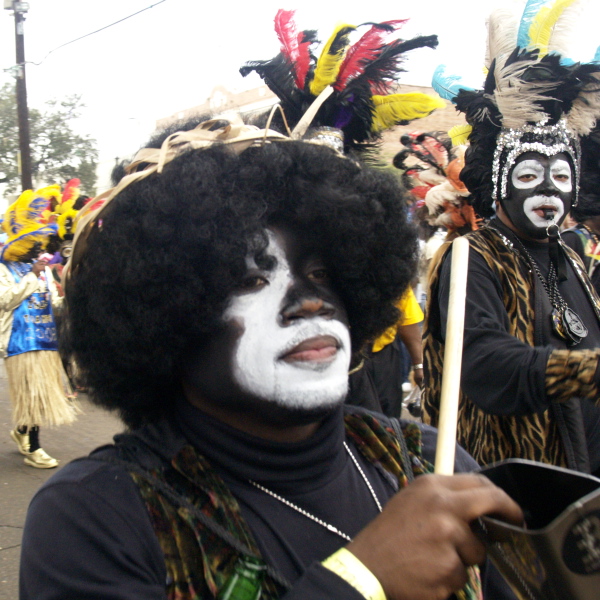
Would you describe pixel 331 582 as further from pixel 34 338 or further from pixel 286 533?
pixel 34 338

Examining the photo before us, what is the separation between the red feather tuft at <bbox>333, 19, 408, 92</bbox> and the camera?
2.02 metres

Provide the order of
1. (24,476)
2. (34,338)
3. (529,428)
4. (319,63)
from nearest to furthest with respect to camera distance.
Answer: (319,63) → (529,428) → (24,476) → (34,338)

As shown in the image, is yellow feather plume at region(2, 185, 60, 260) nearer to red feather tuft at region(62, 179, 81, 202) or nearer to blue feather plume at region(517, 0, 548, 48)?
red feather tuft at region(62, 179, 81, 202)

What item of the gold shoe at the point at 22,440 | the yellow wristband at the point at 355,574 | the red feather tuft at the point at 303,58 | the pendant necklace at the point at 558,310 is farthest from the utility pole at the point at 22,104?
the yellow wristband at the point at 355,574

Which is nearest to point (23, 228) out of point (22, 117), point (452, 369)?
point (452, 369)

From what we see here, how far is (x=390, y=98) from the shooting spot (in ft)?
6.86

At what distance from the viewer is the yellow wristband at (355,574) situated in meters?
1.04

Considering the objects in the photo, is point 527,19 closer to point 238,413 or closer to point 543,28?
point 543,28

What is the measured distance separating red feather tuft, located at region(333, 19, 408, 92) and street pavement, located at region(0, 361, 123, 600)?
1.38 m

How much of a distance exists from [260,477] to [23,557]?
416 millimetres

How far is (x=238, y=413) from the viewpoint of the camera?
1.34m

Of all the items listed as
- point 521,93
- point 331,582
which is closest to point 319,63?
point 521,93

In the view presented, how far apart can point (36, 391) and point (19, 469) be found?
2.01 feet

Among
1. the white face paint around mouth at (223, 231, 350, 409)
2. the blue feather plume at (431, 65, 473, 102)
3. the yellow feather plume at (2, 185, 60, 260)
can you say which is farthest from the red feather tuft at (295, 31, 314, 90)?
the yellow feather plume at (2, 185, 60, 260)
